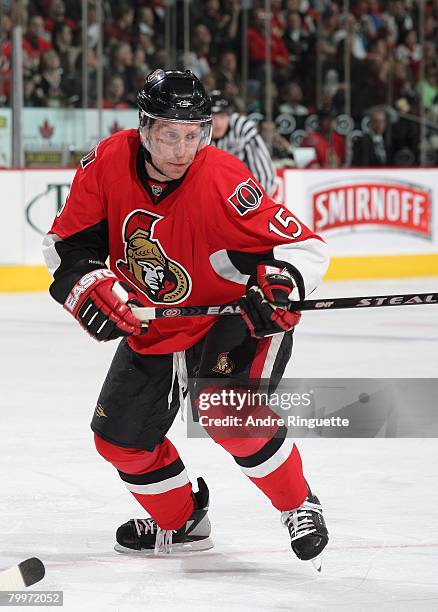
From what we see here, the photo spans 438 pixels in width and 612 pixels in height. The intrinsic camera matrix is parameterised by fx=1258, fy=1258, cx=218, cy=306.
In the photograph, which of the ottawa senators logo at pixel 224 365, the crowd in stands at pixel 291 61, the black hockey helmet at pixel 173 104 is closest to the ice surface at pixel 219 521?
the ottawa senators logo at pixel 224 365

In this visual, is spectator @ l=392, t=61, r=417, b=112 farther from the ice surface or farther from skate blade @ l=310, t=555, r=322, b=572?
skate blade @ l=310, t=555, r=322, b=572

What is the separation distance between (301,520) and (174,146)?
2.42ft

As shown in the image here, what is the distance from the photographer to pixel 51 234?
2.46 m

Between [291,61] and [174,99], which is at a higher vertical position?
[174,99]

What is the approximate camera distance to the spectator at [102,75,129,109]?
8.26 m

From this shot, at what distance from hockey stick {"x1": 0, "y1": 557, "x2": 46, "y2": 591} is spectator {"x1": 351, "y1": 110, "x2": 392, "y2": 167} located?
727 cm

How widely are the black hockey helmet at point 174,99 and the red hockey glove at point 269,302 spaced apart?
0.31m

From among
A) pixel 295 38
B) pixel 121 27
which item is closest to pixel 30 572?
pixel 121 27

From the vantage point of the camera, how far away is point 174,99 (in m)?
2.34

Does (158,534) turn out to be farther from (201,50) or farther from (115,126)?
(201,50)

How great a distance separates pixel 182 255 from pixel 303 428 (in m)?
0.46

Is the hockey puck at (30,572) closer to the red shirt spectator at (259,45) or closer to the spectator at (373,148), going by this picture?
the spectator at (373,148)

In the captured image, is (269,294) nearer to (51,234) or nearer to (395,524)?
(51,234)

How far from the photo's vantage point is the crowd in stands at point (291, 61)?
331 inches
